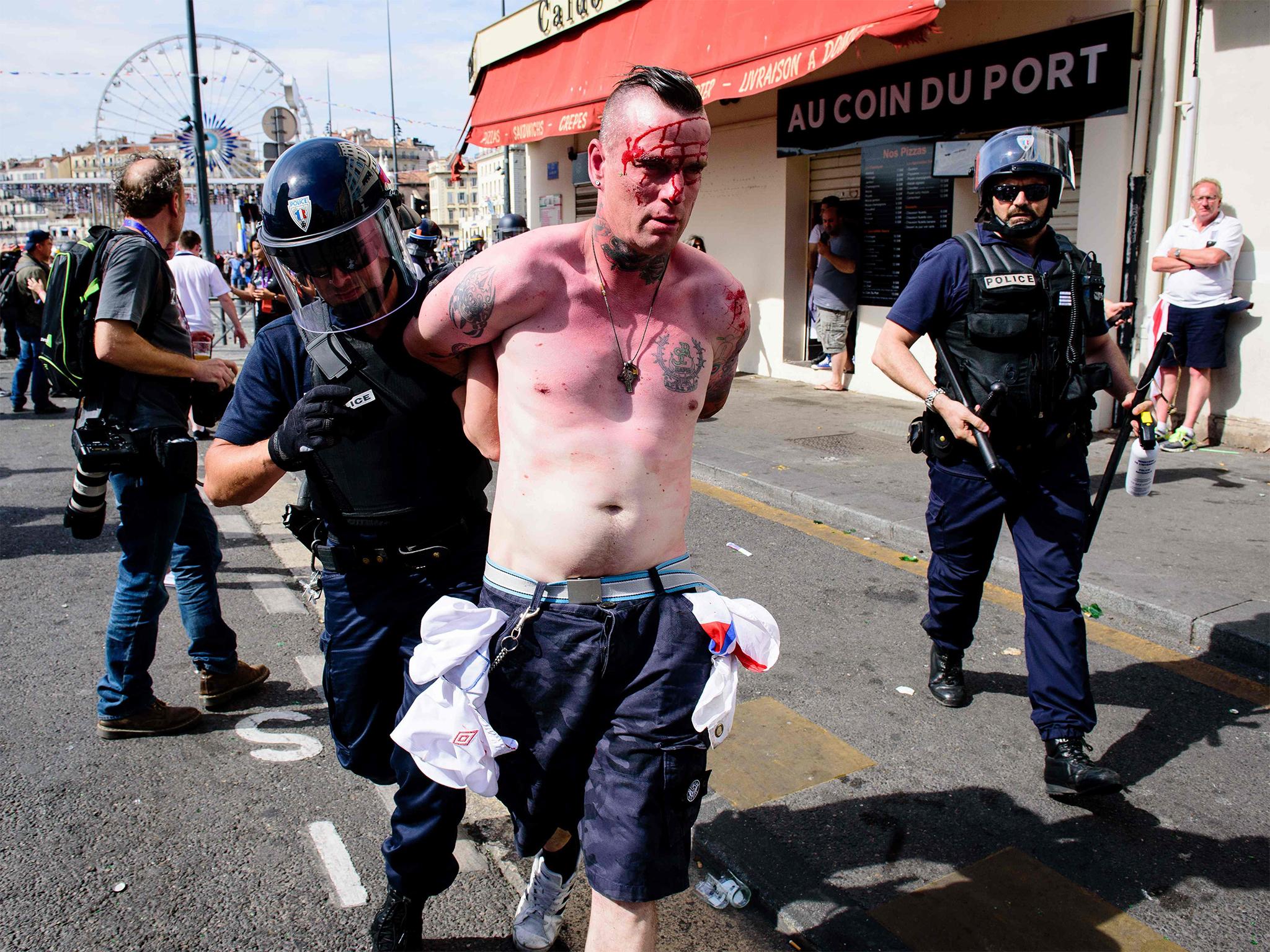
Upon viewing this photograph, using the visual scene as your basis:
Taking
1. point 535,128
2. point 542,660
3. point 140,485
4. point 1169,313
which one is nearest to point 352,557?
point 542,660

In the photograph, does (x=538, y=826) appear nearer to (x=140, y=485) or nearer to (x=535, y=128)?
(x=140, y=485)

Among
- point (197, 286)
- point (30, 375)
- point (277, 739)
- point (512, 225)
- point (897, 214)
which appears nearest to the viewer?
point (277, 739)

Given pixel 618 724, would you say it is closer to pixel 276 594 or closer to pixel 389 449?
pixel 389 449

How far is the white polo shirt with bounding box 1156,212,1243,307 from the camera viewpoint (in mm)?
7296

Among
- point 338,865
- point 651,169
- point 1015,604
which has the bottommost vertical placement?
point 338,865

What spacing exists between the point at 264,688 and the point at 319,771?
773mm

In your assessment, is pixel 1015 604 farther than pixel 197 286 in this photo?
No

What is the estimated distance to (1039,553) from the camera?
3305 mm

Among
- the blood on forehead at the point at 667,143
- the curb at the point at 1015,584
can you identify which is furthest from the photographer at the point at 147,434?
the curb at the point at 1015,584

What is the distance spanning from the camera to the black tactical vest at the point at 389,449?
2.26m

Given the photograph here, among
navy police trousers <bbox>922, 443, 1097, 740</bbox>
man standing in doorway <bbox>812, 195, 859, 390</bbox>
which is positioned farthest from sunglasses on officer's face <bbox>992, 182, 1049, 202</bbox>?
man standing in doorway <bbox>812, 195, 859, 390</bbox>

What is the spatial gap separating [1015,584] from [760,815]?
276 centimetres

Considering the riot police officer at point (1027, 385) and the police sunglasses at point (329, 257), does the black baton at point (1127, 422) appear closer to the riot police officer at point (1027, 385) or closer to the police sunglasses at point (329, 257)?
the riot police officer at point (1027, 385)

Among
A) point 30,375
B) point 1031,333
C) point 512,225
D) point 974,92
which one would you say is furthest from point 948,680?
point 30,375
